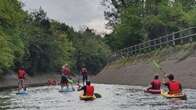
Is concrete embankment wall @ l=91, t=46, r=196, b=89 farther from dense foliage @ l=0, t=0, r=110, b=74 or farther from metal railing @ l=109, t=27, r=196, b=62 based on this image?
dense foliage @ l=0, t=0, r=110, b=74

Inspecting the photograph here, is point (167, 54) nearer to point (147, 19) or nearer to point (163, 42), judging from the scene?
point (163, 42)

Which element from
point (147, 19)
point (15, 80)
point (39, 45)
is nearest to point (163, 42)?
point (147, 19)

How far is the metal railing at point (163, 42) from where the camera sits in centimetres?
Result: 5334

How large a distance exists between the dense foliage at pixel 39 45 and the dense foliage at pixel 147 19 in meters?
16.0

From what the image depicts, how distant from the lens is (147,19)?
262ft

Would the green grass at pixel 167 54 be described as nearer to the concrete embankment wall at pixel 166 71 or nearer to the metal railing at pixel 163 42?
the concrete embankment wall at pixel 166 71

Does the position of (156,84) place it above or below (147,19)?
below

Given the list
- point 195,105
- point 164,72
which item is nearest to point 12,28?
point 164,72

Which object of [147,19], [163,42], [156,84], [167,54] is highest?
[147,19]

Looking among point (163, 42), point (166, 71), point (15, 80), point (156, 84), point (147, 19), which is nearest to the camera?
point (156, 84)

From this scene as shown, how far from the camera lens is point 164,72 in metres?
48.8

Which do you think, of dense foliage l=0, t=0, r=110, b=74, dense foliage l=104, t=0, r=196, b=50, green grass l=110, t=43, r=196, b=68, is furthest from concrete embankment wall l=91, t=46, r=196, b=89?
dense foliage l=0, t=0, r=110, b=74

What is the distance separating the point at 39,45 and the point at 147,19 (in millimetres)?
37851

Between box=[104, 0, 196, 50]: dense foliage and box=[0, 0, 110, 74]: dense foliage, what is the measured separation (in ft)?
52.4
